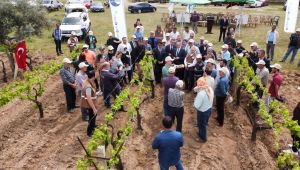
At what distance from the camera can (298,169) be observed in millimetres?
5992

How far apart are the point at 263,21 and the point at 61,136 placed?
21541mm

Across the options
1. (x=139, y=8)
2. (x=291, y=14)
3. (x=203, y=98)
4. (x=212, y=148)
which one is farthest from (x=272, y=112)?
(x=139, y=8)

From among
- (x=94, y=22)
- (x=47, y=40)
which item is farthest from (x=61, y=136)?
(x=94, y=22)

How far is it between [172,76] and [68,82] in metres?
3.46

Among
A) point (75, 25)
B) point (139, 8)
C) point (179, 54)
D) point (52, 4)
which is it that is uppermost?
point (52, 4)

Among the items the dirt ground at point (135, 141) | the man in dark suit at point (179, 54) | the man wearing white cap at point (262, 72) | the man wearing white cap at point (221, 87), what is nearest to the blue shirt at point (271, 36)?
the dirt ground at point (135, 141)

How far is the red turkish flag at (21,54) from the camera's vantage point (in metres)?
14.3

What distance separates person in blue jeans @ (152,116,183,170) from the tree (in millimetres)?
10938

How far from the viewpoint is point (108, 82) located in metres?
10.4

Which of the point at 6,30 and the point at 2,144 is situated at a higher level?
the point at 6,30

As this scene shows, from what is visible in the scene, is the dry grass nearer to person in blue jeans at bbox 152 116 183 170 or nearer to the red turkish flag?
the red turkish flag

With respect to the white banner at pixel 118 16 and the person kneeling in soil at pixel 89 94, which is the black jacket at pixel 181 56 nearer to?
the person kneeling in soil at pixel 89 94

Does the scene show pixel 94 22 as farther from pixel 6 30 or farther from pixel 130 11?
pixel 6 30

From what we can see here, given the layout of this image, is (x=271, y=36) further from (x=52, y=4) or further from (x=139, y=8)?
(x=52, y=4)
